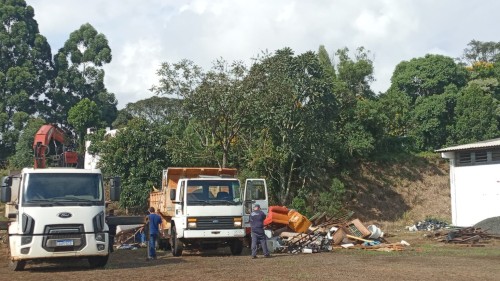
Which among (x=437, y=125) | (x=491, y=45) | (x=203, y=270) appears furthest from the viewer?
(x=491, y=45)

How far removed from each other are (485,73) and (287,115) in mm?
28788

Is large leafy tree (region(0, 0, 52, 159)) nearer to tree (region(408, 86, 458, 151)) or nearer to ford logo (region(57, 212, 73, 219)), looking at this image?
tree (region(408, 86, 458, 151))

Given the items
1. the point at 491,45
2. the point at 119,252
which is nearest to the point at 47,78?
the point at 119,252

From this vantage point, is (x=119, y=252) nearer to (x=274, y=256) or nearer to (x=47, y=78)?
(x=274, y=256)

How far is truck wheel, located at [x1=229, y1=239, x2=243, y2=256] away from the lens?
2019 centimetres

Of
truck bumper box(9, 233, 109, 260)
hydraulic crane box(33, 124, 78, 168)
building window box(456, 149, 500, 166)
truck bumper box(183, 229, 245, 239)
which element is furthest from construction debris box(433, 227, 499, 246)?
hydraulic crane box(33, 124, 78, 168)

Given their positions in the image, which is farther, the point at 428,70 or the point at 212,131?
the point at 428,70

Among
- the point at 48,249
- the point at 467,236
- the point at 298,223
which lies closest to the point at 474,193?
the point at 467,236

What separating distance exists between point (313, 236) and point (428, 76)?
3106 cm

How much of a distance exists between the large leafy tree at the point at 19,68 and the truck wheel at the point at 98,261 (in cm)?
3728

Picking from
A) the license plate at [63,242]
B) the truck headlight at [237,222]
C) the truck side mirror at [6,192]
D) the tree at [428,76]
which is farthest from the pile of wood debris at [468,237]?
the tree at [428,76]

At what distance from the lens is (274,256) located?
65.1ft

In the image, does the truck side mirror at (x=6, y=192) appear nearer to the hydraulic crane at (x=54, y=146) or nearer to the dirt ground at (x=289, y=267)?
the dirt ground at (x=289, y=267)

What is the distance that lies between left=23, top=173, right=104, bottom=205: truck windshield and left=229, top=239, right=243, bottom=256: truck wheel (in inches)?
228
